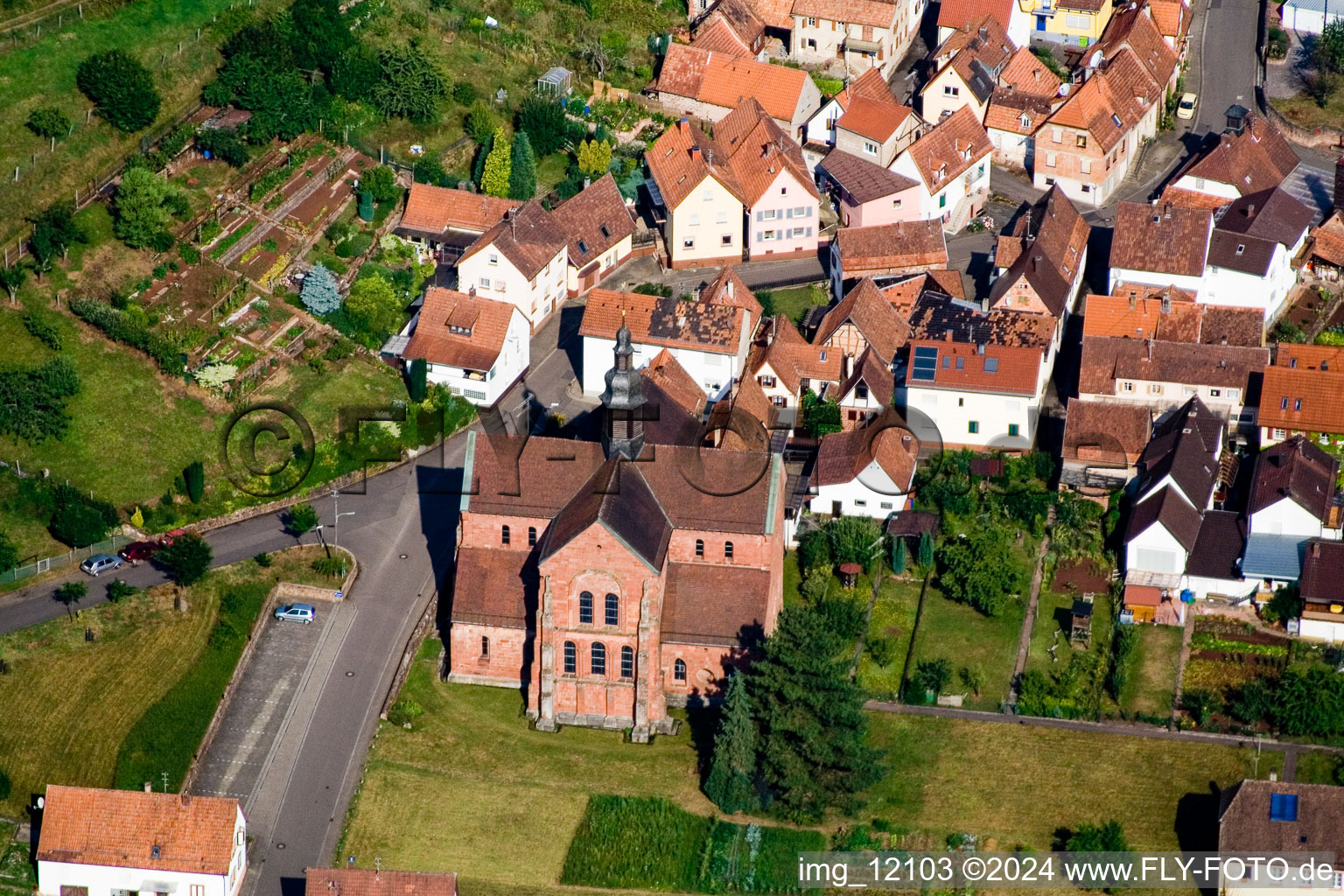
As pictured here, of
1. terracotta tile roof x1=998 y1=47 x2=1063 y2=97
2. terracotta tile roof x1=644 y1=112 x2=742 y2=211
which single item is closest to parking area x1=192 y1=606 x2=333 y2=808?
terracotta tile roof x1=644 y1=112 x2=742 y2=211

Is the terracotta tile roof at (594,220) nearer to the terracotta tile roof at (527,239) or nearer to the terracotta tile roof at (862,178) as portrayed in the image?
the terracotta tile roof at (527,239)

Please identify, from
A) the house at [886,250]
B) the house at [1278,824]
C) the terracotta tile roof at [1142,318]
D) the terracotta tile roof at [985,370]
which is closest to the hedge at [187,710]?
the terracotta tile roof at [985,370]

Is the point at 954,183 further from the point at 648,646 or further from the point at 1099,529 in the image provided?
the point at 648,646

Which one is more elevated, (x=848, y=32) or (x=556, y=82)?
(x=848, y=32)

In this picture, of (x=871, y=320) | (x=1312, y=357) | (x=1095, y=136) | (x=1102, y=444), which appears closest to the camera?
(x=1102, y=444)

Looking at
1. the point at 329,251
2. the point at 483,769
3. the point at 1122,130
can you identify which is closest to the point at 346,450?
the point at 329,251

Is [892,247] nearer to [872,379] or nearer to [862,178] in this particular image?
[862,178]

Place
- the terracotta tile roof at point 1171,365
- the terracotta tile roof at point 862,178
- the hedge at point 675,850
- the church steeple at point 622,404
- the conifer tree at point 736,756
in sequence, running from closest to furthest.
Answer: the hedge at point 675,850, the conifer tree at point 736,756, the church steeple at point 622,404, the terracotta tile roof at point 1171,365, the terracotta tile roof at point 862,178

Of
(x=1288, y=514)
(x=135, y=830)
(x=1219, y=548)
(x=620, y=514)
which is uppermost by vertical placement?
(x=1288, y=514)

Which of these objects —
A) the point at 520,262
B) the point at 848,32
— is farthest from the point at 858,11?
the point at 520,262
